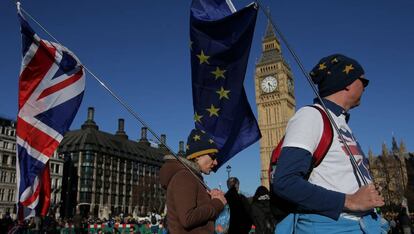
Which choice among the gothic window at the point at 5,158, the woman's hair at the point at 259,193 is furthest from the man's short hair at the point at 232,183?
the gothic window at the point at 5,158

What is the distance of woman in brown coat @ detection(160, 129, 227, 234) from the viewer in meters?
3.16

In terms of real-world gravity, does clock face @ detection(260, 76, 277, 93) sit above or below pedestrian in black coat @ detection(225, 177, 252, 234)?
above

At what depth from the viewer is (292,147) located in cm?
193

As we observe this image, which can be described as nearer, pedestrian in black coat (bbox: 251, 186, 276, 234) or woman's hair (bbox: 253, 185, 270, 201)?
pedestrian in black coat (bbox: 251, 186, 276, 234)

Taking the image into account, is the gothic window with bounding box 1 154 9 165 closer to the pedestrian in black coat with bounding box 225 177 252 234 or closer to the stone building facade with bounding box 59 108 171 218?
the stone building facade with bounding box 59 108 171 218

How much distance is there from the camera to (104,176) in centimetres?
8050

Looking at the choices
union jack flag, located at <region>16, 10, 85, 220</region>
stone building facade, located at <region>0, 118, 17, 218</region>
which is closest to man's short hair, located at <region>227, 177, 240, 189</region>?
union jack flag, located at <region>16, 10, 85, 220</region>

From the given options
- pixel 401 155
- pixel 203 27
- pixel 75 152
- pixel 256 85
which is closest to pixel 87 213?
pixel 75 152

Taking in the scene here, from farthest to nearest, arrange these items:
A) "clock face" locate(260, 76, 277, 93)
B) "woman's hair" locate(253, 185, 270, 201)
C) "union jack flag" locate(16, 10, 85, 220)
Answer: "clock face" locate(260, 76, 277, 93) < "union jack flag" locate(16, 10, 85, 220) < "woman's hair" locate(253, 185, 270, 201)

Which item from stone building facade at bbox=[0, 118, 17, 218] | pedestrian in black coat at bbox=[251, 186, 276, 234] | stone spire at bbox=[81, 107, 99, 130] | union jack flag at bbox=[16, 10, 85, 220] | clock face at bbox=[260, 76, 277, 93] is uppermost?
clock face at bbox=[260, 76, 277, 93]

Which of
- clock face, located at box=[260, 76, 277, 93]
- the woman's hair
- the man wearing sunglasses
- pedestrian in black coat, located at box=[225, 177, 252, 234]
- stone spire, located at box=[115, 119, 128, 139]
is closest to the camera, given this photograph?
the man wearing sunglasses

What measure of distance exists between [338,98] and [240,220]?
357 cm

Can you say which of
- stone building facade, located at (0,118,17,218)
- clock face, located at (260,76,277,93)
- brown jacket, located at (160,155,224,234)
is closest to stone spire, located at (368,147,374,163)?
clock face, located at (260,76,277,93)

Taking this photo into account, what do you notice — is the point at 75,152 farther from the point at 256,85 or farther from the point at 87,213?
the point at 256,85
